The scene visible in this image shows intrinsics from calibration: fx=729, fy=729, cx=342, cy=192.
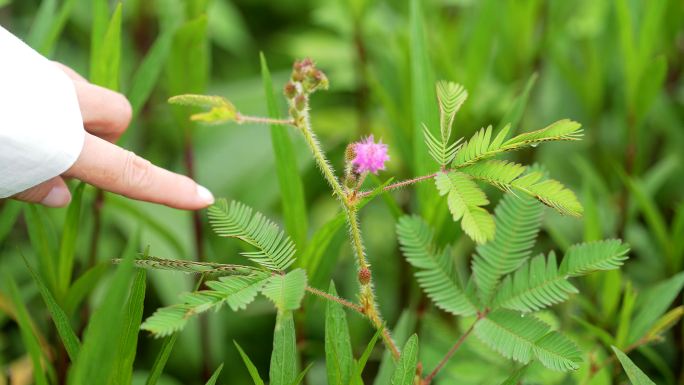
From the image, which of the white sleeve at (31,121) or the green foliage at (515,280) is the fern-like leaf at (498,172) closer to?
the green foliage at (515,280)

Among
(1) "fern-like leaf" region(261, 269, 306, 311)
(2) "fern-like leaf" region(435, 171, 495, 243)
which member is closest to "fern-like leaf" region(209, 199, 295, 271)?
(1) "fern-like leaf" region(261, 269, 306, 311)

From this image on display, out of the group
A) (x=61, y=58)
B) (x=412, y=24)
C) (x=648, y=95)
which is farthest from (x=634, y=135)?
(x=61, y=58)

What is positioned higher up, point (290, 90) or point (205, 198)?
point (290, 90)

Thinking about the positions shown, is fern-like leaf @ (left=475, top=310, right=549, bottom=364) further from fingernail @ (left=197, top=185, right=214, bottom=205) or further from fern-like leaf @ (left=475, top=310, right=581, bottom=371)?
fingernail @ (left=197, top=185, right=214, bottom=205)

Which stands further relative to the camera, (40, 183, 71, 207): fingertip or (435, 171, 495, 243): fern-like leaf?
(40, 183, 71, 207): fingertip

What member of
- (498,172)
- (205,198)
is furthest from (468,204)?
(205,198)

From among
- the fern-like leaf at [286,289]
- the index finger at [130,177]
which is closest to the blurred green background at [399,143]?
the index finger at [130,177]

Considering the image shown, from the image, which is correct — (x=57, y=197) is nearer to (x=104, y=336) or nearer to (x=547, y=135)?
(x=104, y=336)

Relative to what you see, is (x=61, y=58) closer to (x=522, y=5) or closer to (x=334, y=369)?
(x=522, y=5)
